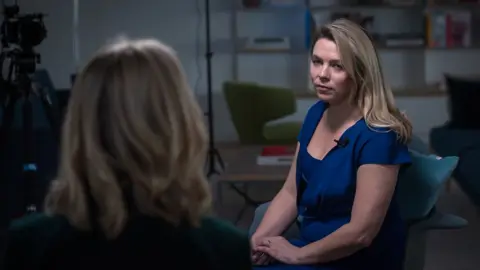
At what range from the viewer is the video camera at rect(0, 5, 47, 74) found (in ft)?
11.3

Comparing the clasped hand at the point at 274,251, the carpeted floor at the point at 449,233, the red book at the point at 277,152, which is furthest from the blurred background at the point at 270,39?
the clasped hand at the point at 274,251

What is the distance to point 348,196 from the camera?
80.0 inches

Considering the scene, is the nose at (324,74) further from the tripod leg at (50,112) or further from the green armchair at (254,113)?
the green armchair at (254,113)

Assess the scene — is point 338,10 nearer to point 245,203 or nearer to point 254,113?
point 254,113

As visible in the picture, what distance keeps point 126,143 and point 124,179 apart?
6 cm

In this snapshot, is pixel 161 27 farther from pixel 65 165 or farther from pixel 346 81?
pixel 65 165

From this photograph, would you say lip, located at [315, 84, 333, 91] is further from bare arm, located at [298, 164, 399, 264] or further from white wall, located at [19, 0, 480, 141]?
white wall, located at [19, 0, 480, 141]

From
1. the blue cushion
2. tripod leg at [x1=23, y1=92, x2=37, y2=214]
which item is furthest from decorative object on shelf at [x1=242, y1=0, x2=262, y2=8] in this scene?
the blue cushion

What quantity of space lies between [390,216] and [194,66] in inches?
174

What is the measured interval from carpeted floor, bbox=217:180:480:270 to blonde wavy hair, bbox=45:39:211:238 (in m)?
2.56

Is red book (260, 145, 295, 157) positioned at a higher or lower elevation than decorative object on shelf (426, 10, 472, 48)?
lower

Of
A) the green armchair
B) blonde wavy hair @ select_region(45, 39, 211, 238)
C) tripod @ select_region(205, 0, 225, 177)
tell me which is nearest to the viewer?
blonde wavy hair @ select_region(45, 39, 211, 238)

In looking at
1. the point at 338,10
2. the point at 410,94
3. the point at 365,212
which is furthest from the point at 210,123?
the point at 365,212

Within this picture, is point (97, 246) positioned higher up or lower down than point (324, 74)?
lower down
